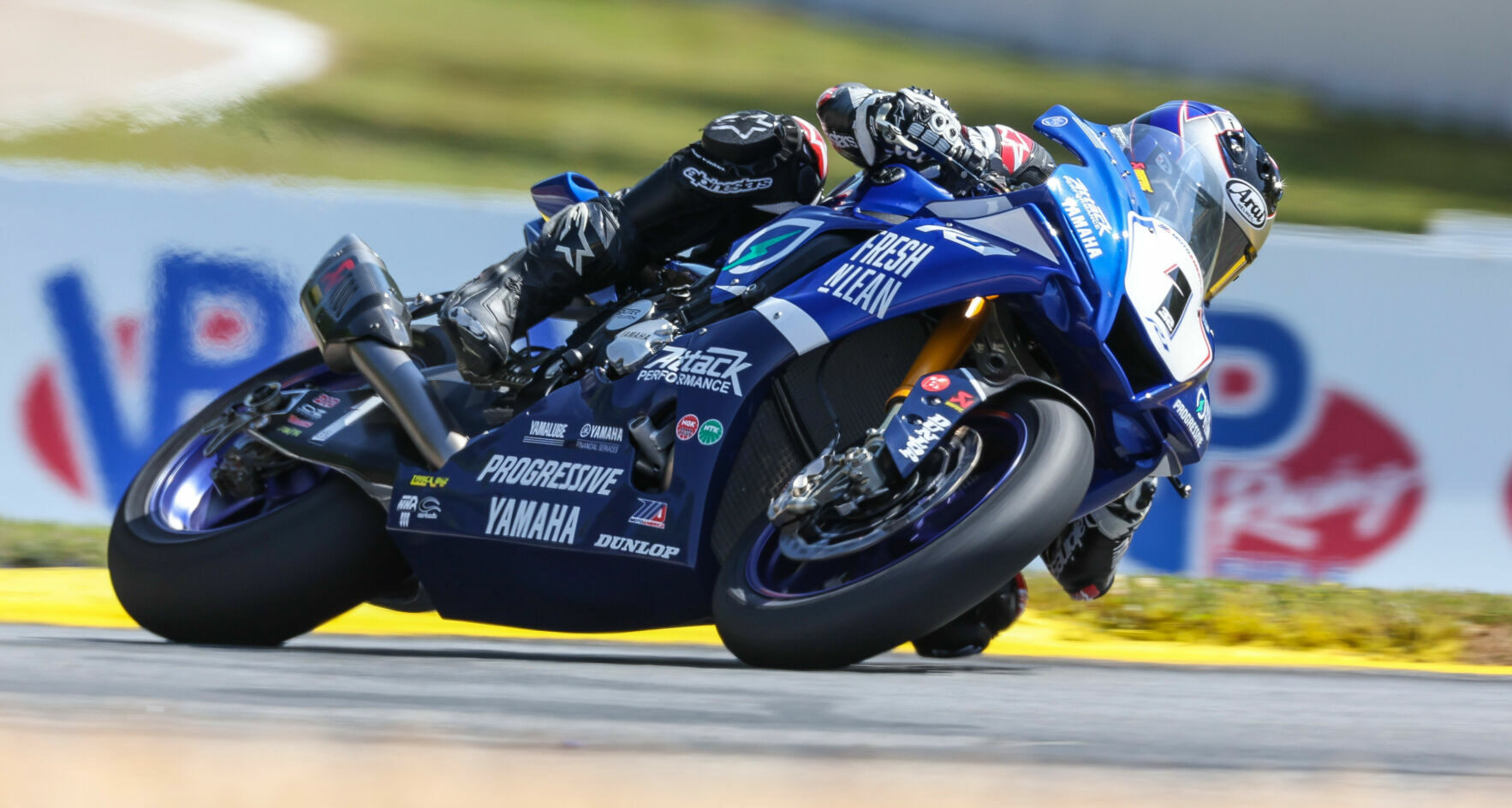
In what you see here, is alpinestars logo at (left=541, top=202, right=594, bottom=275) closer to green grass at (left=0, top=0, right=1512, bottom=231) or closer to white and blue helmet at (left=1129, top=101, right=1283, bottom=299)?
white and blue helmet at (left=1129, top=101, right=1283, bottom=299)

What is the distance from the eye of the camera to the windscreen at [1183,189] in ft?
11.4

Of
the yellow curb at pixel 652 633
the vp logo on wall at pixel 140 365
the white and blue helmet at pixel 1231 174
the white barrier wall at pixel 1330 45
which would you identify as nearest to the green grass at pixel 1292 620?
the yellow curb at pixel 652 633

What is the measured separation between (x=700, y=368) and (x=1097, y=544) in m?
1.06

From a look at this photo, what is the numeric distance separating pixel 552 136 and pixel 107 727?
30.6 ft

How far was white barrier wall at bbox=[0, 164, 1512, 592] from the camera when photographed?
5.92 meters

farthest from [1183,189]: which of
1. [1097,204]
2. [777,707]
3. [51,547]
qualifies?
[51,547]

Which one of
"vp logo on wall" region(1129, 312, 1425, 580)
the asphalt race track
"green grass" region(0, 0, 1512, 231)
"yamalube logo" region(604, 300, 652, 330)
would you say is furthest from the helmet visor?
"green grass" region(0, 0, 1512, 231)

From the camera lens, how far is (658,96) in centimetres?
1187

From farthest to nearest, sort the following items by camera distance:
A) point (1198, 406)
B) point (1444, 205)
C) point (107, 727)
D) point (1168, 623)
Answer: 1. point (1444, 205)
2. point (1168, 623)
3. point (1198, 406)
4. point (107, 727)

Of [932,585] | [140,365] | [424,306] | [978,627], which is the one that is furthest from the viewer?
[140,365]

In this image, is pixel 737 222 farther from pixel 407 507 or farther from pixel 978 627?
pixel 978 627

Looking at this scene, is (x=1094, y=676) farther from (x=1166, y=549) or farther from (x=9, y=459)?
(x=9, y=459)

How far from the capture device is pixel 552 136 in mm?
11273

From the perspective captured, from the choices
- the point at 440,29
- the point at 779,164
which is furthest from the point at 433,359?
the point at 440,29
